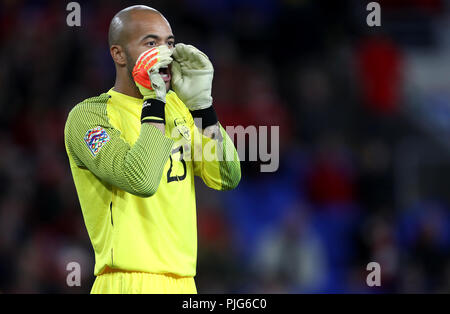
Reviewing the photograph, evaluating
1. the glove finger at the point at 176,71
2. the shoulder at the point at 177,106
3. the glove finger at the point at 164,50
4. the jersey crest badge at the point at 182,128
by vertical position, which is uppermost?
the glove finger at the point at 164,50

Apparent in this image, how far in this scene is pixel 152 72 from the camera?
131 inches

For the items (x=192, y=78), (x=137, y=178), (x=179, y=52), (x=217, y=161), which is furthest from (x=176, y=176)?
(x=179, y=52)

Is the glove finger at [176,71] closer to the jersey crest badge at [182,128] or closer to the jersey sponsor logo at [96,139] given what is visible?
the jersey crest badge at [182,128]

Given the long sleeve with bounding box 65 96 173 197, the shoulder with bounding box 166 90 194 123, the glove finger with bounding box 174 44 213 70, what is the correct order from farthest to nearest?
the shoulder with bounding box 166 90 194 123 → the glove finger with bounding box 174 44 213 70 → the long sleeve with bounding box 65 96 173 197

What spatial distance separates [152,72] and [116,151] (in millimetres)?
378

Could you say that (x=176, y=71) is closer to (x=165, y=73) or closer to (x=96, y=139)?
(x=165, y=73)

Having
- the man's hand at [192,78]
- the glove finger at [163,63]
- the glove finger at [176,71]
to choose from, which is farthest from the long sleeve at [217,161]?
the glove finger at [163,63]

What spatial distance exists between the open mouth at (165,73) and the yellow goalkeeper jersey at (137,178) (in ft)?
0.57

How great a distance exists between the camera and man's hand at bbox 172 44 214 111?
11.4ft

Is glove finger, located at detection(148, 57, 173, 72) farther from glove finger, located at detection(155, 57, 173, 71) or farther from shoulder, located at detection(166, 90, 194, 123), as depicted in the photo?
shoulder, located at detection(166, 90, 194, 123)

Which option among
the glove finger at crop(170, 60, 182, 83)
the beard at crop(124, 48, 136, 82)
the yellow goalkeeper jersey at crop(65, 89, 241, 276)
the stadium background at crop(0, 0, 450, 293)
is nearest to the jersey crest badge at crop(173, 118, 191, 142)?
the yellow goalkeeper jersey at crop(65, 89, 241, 276)

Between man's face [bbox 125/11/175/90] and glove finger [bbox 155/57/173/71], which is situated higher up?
man's face [bbox 125/11/175/90]

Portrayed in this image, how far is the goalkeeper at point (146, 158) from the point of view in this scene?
10.7 ft

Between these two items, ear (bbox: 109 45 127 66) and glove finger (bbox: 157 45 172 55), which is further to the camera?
ear (bbox: 109 45 127 66)
